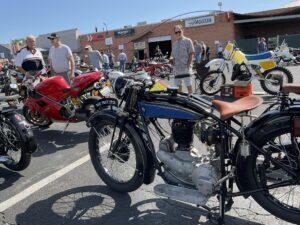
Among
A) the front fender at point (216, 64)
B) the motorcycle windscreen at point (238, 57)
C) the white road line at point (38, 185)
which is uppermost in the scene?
the motorcycle windscreen at point (238, 57)

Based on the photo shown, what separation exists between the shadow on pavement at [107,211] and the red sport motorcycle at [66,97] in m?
2.35

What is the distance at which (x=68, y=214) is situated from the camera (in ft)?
11.0

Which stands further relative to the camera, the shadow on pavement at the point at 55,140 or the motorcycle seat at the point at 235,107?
the shadow on pavement at the point at 55,140

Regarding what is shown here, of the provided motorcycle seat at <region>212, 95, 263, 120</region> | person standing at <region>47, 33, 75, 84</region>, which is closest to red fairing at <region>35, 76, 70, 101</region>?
person standing at <region>47, 33, 75, 84</region>

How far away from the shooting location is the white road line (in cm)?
366

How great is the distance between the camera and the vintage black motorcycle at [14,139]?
420 centimetres

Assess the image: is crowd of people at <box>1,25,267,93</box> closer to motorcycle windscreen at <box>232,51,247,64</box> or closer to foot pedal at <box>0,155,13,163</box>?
motorcycle windscreen at <box>232,51,247,64</box>

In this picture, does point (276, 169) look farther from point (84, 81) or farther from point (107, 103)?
point (84, 81)

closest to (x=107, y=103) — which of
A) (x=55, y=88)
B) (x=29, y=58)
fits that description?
(x=55, y=88)

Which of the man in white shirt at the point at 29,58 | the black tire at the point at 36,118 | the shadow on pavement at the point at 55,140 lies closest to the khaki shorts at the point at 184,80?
the shadow on pavement at the point at 55,140

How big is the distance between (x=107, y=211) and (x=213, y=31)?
96.7ft

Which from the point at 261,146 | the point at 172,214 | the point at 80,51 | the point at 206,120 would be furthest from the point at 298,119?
the point at 80,51

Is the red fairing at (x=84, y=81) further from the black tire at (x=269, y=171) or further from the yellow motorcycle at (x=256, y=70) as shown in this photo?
the yellow motorcycle at (x=256, y=70)

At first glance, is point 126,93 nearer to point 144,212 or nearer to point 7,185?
point 144,212
